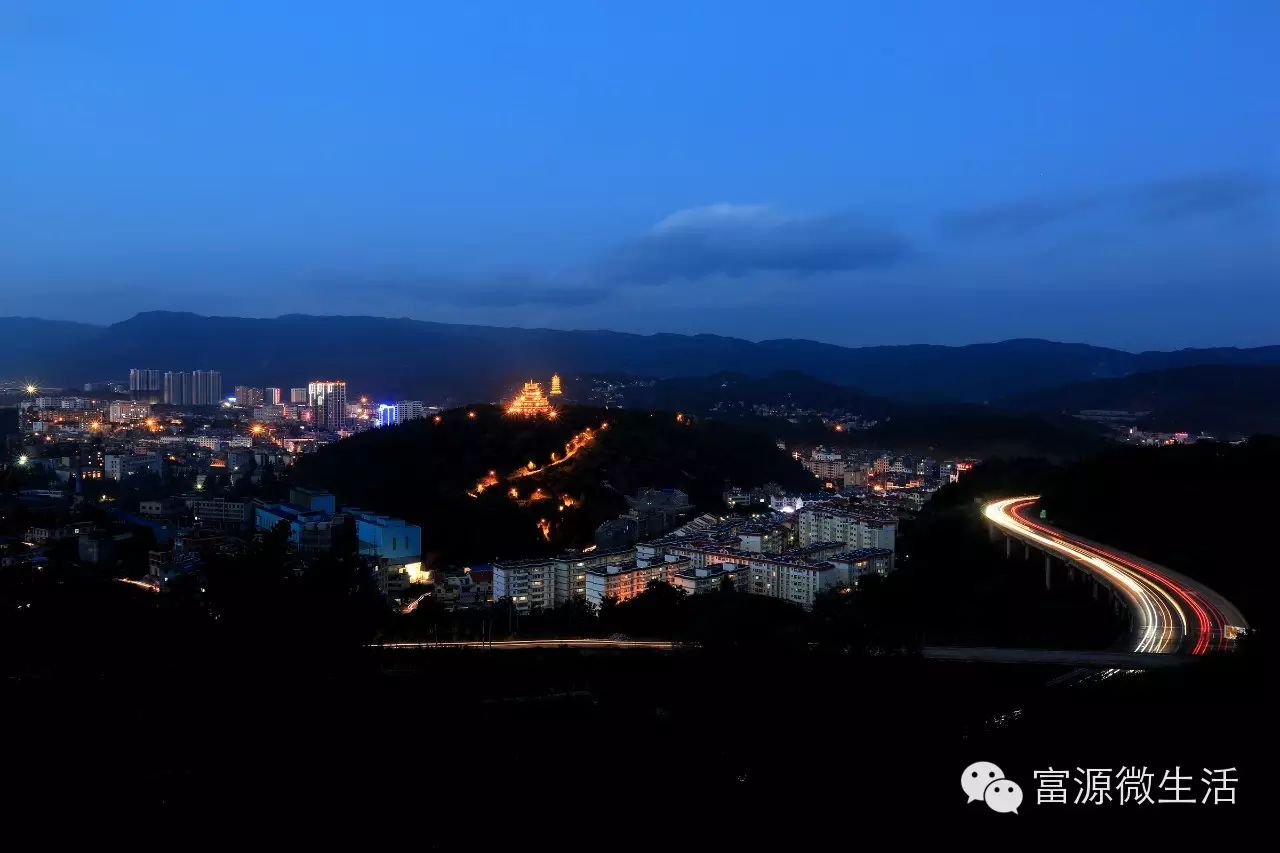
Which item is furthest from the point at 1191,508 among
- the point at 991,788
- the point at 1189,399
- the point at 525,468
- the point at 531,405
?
the point at 1189,399

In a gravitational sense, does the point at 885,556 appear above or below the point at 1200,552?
below

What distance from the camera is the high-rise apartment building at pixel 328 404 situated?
159ft

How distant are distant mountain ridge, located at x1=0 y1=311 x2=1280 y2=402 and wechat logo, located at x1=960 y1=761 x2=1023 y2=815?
185ft

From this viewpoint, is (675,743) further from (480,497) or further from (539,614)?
(480,497)

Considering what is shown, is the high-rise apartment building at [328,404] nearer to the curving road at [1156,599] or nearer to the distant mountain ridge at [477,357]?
the distant mountain ridge at [477,357]

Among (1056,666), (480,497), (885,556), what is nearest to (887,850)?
(1056,666)

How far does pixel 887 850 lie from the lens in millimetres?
3826

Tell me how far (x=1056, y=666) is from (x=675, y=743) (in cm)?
354

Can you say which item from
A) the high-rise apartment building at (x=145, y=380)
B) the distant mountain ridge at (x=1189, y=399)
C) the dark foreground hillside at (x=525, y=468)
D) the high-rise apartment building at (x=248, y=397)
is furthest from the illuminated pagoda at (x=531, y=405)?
the high-rise apartment building at (x=145, y=380)

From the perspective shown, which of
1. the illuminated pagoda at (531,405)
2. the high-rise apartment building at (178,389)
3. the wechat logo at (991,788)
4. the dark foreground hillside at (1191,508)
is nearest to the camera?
the wechat logo at (991,788)

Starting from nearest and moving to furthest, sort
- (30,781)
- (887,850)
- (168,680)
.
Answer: (887,850) < (30,781) < (168,680)

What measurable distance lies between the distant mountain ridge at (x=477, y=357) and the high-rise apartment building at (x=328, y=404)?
889 centimetres

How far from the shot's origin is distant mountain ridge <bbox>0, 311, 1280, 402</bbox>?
66.4 metres

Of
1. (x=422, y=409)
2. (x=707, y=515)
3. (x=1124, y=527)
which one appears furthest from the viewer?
(x=422, y=409)
